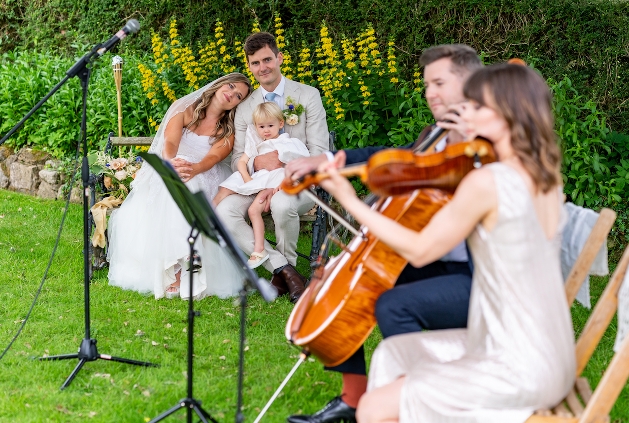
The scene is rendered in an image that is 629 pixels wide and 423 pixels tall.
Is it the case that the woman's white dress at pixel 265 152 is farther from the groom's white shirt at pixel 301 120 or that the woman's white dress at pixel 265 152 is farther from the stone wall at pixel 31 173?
the stone wall at pixel 31 173

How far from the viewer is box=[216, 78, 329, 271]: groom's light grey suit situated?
5215 mm

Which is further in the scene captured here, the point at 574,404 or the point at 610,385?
the point at 574,404

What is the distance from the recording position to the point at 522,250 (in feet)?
7.64

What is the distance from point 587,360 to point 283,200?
280 cm

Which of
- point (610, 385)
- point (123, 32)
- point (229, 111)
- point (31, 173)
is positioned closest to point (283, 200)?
point (229, 111)

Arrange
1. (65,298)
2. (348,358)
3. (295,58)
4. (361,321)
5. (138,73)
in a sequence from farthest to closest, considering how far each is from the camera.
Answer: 1. (138,73)
2. (295,58)
3. (65,298)
4. (348,358)
5. (361,321)

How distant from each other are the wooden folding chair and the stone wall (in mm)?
6995

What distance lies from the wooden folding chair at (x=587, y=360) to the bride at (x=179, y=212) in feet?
9.82

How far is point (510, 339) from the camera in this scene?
7.71 feet

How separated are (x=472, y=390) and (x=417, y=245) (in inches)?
18.5

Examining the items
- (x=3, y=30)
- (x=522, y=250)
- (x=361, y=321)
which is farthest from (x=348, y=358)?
(x=3, y=30)

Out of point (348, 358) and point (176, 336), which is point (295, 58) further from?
point (348, 358)

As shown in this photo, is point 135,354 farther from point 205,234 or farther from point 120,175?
point 120,175

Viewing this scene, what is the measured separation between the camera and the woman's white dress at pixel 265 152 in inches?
208
